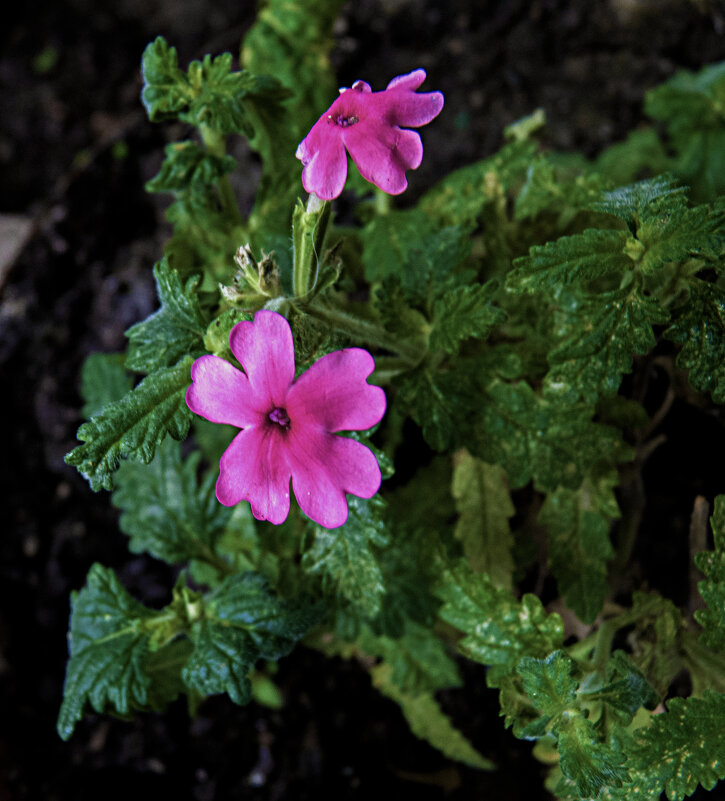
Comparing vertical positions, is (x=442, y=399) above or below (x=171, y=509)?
above

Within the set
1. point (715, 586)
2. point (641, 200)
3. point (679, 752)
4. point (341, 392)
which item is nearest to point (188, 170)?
point (341, 392)

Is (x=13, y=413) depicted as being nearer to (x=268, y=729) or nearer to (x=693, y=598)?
(x=268, y=729)

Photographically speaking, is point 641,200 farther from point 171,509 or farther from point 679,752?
point 171,509

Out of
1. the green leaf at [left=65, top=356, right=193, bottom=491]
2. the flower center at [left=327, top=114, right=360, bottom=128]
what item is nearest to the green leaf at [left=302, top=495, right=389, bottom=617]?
the green leaf at [left=65, top=356, right=193, bottom=491]

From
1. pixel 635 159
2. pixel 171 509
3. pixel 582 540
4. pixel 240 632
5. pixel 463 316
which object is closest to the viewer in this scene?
pixel 463 316

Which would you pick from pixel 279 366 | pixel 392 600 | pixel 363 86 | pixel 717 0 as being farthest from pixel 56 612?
pixel 717 0

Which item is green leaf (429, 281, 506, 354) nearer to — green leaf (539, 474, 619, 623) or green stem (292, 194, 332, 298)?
green stem (292, 194, 332, 298)

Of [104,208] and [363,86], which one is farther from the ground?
[363,86]

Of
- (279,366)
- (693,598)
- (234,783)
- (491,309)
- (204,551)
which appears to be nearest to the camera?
(279,366)
